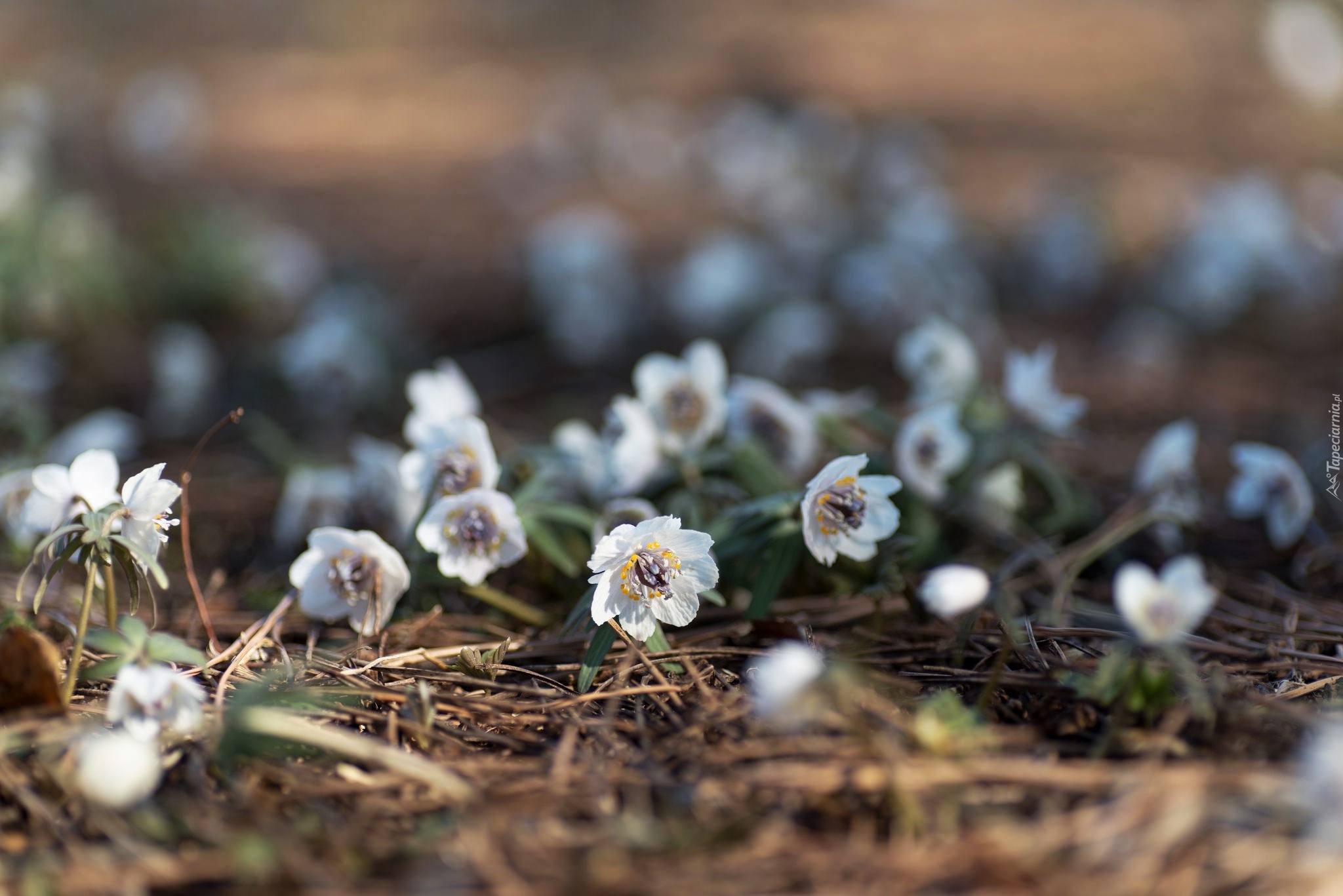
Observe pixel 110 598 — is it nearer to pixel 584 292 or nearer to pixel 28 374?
pixel 28 374

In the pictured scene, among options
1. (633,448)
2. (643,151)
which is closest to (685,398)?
(633,448)

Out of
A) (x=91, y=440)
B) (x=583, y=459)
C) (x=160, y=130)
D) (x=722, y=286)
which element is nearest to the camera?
(x=583, y=459)

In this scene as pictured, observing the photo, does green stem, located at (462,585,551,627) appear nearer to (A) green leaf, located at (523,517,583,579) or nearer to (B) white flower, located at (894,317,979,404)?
(A) green leaf, located at (523,517,583,579)

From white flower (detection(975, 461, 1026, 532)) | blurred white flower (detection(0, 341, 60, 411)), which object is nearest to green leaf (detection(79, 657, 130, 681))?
blurred white flower (detection(0, 341, 60, 411))

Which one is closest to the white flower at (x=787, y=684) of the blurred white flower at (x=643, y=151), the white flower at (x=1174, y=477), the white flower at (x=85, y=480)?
the white flower at (x=85, y=480)

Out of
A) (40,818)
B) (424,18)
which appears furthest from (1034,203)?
(424,18)

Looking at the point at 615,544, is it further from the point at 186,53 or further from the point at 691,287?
the point at 186,53
